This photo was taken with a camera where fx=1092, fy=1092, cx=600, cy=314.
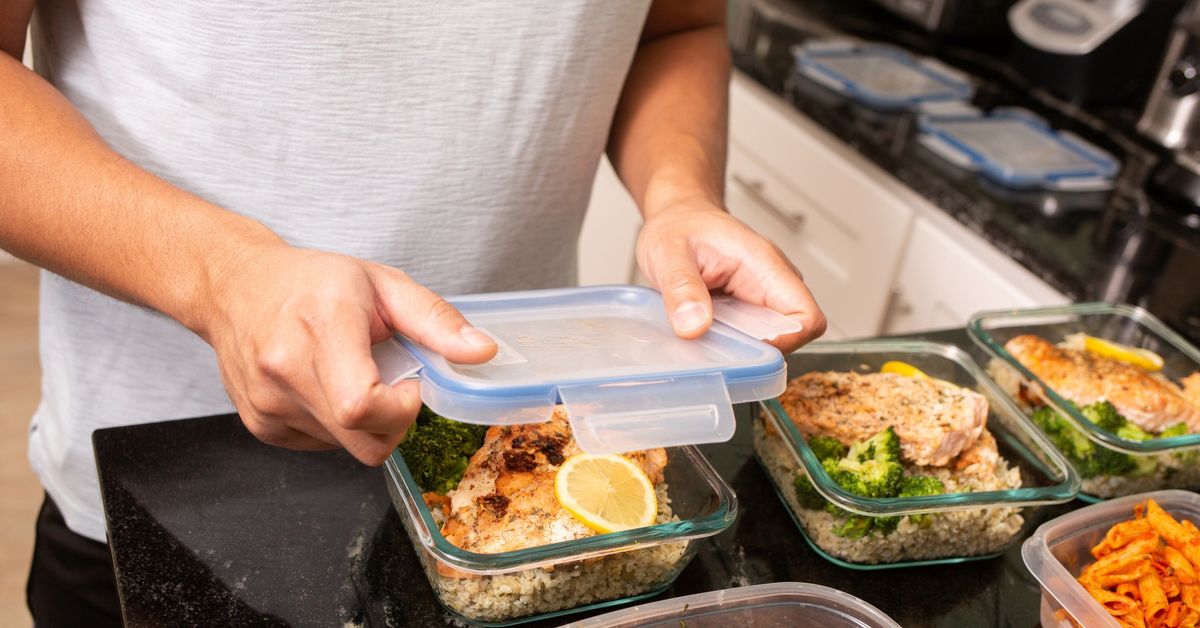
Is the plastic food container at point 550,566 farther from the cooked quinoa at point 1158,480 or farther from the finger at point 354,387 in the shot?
the cooked quinoa at point 1158,480

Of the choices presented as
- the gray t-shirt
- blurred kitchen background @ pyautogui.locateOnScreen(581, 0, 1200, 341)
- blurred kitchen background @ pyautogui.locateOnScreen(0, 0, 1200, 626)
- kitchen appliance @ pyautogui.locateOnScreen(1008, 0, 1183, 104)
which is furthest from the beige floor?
kitchen appliance @ pyautogui.locateOnScreen(1008, 0, 1183, 104)

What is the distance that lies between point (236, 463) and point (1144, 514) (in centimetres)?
81

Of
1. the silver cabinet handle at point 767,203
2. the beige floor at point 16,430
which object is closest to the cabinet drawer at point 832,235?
the silver cabinet handle at point 767,203

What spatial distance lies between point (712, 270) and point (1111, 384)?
0.47 meters

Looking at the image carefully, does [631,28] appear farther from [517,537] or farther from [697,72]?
[517,537]

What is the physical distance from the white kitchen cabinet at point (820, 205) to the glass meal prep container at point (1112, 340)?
70cm

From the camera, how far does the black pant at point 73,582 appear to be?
118 cm

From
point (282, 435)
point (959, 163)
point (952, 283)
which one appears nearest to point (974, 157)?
point (959, 163)

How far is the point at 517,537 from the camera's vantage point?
0.81m

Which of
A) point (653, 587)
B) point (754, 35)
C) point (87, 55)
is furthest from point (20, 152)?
point (754, 35)

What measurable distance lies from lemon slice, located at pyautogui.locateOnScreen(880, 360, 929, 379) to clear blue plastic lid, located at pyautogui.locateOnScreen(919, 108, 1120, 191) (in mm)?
943

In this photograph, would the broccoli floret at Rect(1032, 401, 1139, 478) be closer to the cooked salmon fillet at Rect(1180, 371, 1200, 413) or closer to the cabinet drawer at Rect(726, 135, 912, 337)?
the cooked salmon fillet at Rect(1180, 371, 1200, 413)

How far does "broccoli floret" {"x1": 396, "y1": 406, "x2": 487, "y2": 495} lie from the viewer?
0.87 meters

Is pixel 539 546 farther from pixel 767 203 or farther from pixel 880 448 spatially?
pixel 767 203
